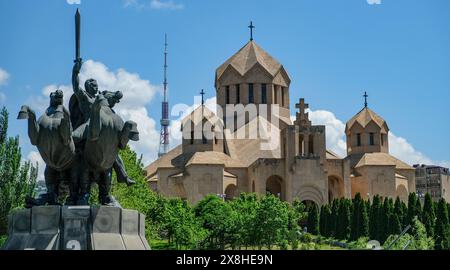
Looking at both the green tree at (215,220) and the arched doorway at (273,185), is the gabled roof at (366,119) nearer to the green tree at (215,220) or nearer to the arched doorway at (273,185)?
the arched doorway at (273,185)

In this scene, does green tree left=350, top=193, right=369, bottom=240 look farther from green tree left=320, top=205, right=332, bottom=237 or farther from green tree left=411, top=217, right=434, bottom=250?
green tree left=411, top=217, right=434, bottom=250

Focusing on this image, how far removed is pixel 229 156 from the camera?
5806cm

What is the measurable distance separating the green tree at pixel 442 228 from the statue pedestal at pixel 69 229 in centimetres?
2604

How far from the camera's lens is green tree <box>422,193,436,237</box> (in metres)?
35.1

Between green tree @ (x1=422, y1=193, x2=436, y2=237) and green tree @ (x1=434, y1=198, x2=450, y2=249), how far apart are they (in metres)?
0.29

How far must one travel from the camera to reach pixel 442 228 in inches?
1359

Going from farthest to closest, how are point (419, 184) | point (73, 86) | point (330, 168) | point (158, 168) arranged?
point (419, 184)
point (158, 168)
point (330, 168)
point (73, 86)

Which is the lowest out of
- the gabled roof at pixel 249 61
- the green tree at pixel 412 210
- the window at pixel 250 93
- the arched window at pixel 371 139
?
the green tree at pixel 412 210

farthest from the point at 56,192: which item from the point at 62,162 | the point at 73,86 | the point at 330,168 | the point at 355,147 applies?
the point at 355,147

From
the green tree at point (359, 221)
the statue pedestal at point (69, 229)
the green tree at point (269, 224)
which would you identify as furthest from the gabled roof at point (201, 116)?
the statue pedestal at point (69, 229)

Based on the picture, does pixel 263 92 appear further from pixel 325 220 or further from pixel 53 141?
pixel 53 141

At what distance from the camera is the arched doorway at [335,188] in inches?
2178
